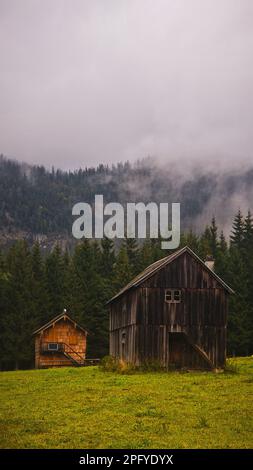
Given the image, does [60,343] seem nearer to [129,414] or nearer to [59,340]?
[59,340]

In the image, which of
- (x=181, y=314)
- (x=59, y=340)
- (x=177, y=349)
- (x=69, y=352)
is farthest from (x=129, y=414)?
(x=59, y=340)

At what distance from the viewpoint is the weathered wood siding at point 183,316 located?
145ft

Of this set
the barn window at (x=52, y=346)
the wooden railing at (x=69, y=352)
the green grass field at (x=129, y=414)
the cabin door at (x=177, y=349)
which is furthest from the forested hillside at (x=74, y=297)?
the green grass field at (x=129, y=414)

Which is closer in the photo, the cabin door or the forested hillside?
the cabin door

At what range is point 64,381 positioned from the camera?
3666 centimetres

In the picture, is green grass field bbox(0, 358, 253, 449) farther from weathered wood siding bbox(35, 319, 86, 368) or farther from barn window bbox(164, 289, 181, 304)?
weathered wood siding bbox(35, 319, 86, 368)

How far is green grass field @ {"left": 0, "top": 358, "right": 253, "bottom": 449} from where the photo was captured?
17922mm

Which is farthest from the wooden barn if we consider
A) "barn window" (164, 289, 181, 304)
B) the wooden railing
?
the wooden railing

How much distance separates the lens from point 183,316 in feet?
147

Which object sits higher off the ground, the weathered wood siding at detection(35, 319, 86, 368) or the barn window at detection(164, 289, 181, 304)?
the barn window at detection(164, 289, 181, 304)

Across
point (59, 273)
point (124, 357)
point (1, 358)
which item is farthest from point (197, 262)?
point (59, 273)

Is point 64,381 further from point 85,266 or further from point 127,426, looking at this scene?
point 85,266

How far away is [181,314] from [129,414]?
22144 mm

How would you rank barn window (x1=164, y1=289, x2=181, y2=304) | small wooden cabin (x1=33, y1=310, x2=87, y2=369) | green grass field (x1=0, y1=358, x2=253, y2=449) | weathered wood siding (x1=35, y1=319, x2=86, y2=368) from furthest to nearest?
1. weathered wood siding (x1=35, y1=319, x2=86, y2=368)
2. small wooden cabin (x1=33, y1=310, x2=87, y2=369)
3. barn window (x1=164, y1=289, x2=181, y2=304)
4. green grass field (x1=0, y1=358, x2=253, y2=449)
